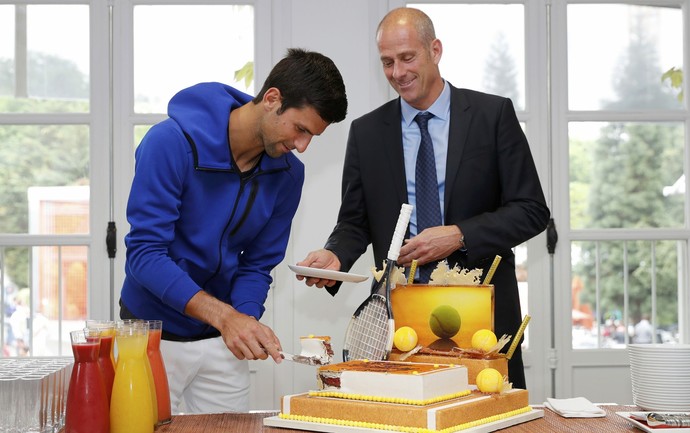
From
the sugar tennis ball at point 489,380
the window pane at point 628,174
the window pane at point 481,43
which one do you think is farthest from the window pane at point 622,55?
the sugar tennis ball at point 489,380

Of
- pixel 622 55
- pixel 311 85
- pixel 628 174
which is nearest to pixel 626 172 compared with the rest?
pixel 628 174

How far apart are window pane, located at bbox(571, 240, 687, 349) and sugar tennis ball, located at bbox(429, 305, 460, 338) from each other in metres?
2.13

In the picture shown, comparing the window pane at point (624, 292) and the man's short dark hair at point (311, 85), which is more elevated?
the man's short dark hair at point (311, 85)

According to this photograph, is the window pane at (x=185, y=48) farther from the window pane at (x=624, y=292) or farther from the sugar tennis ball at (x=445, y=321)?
the sugar tennis ball at (x=445, y=321)

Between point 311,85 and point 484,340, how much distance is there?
72cm

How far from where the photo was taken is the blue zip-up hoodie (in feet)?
6.53

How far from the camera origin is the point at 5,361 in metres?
1.63

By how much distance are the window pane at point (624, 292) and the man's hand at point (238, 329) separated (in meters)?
2.38

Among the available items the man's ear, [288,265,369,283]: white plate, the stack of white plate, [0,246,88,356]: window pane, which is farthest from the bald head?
[0,246,88,356]: window pane

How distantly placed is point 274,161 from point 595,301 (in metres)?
2.20

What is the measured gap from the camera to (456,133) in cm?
259

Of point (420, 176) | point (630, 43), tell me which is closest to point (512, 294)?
point (420, 176)

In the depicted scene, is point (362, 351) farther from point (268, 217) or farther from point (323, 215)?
point (323, 215)

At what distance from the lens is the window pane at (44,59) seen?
12.4ft
